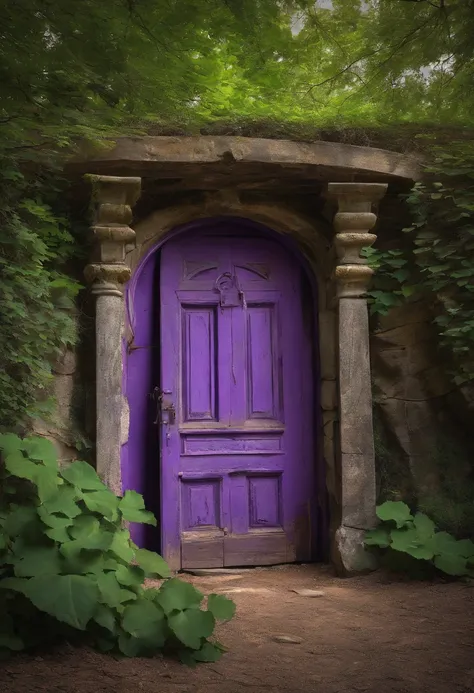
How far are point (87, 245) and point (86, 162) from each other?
526mm

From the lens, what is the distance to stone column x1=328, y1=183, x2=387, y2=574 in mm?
4039

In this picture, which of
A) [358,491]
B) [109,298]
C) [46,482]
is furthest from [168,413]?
[46,482]

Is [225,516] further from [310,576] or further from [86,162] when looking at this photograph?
[86,162]

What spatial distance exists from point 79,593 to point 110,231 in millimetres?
2239

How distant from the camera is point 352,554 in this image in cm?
395

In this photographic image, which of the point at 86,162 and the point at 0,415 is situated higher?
the point at 86,162

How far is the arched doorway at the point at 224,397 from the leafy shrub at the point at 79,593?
4.31 ft

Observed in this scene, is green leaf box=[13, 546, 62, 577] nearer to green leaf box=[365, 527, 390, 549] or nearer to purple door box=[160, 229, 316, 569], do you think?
purple door box=[160, 229, 316, 569]

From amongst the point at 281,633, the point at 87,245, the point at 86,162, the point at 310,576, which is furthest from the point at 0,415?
the point at 310,576

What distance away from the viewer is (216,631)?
2967 mm

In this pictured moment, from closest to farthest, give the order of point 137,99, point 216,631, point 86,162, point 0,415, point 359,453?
point 137,99, point 216,631, point 0,415, point 86,162, point 359,453

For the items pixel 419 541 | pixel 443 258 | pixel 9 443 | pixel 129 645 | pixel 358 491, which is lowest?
pixel 129 645

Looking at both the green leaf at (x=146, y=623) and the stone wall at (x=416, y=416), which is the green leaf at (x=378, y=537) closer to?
the stone wall at (x=416, y=416)

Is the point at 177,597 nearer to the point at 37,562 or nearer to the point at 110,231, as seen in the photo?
the point at 37,562
